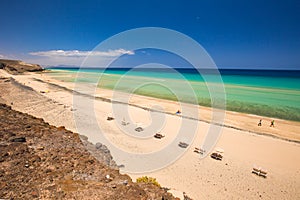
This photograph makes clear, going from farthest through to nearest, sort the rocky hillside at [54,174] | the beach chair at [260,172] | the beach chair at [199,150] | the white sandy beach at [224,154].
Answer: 1. the beach chair at [199,150]
2. the beach chair at [260,172]
3. the white sandy beach at [224,154]
4. the rocky hillside at [54,174]

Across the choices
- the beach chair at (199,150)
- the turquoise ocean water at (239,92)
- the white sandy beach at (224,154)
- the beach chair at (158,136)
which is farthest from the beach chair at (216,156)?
the turquoise ocean water at (239,92)

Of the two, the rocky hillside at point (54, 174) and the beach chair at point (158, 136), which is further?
the beach chair at point (158, 136)

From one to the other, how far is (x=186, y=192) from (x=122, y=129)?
8.75m

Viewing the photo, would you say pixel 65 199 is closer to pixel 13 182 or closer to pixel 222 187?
pixel 13 182

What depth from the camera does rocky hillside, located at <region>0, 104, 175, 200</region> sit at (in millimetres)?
4199

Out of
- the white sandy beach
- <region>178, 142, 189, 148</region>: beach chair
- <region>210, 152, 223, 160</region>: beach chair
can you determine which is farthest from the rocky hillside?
<region>178, 142, 189, 148</region>: beach chair

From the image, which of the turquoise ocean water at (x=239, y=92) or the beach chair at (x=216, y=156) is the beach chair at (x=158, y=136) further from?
the turquoise ocean water at (x=239, y=92)

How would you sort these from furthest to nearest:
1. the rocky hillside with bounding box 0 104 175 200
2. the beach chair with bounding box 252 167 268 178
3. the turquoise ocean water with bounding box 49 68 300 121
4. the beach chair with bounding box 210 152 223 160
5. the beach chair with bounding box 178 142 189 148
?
the turquoise ocean water with bounding box 49 68 300 121 < the beach chair with bounding box 178 142 189 148 < the beach chair with bounding box 210 152 223 160 < the beach chair with bounding box 252 167 268 178 < the rocky hillside with bounding box 0 104 175 200

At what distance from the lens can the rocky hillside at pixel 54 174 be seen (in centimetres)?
420

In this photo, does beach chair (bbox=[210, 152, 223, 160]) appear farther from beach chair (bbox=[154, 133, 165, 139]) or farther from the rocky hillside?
the rocky hillside

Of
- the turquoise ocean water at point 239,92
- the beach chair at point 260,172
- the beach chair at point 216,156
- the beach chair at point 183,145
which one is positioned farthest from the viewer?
the turquoise ocean water at point 239,92

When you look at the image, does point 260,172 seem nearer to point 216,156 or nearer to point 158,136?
point 216,156

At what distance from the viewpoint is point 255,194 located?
8.56 metres

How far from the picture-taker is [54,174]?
4844mm
